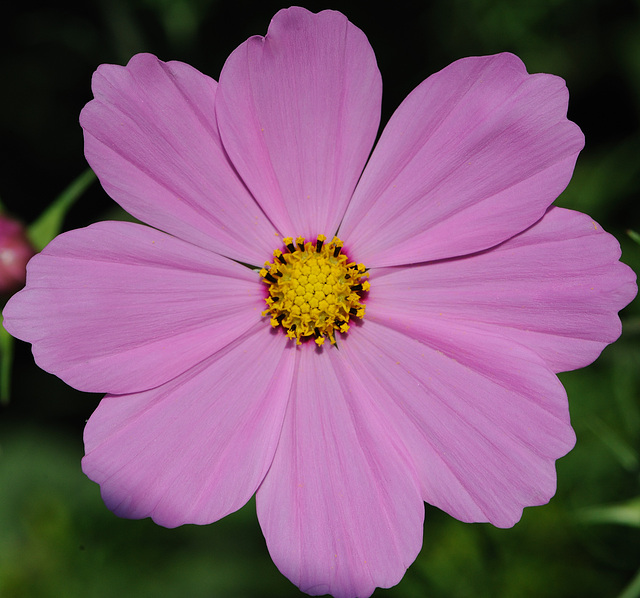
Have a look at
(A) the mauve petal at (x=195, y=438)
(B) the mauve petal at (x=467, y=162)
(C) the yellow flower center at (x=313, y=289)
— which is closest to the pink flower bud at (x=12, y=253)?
(A) the mauve petal at (x=195, y=438)

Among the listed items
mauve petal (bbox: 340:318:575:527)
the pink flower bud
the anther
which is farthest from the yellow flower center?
the pink flower bud

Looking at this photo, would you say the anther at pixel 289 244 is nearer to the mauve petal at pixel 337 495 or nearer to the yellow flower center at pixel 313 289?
the yellow flower center at pixel 313 289

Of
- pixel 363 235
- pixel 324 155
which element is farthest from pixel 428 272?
pixel 324 155

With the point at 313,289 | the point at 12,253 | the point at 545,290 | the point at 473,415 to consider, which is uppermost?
the point at 12,253

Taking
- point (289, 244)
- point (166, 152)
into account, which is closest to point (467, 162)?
point (289, 244)

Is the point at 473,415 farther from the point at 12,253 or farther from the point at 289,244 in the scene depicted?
the point at 12,253

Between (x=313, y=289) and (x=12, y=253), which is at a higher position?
(x=12, y=253)

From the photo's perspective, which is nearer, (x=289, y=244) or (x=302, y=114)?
(x=302, y=114)
